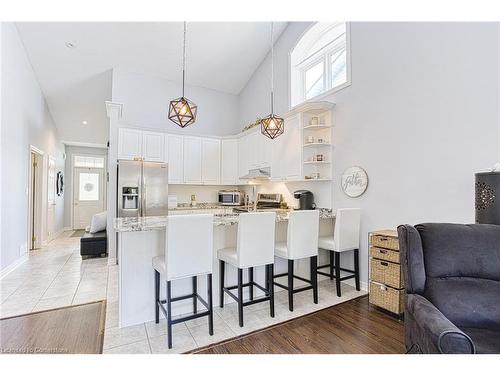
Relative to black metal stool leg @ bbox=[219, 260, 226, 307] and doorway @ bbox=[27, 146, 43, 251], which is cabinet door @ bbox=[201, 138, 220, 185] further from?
doorway @ bbox=[27, 146, 43, 251]

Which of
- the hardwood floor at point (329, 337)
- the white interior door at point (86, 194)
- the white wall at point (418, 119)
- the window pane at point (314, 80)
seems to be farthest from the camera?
the white interior door at point (86, 194)

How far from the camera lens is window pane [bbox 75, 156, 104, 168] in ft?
28.0

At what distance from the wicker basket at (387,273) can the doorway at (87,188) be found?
871 cm

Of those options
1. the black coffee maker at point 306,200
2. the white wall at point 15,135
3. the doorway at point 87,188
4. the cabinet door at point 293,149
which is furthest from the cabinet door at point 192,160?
the doorway at point 87,188

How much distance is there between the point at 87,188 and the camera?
8625 millimetres

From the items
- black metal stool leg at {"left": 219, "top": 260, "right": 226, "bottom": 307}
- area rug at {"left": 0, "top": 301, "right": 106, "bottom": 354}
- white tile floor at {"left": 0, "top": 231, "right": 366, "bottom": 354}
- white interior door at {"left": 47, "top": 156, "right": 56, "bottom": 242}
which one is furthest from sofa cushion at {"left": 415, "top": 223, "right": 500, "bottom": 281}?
white interior door at {"left": 47, "top": 156, "right": 56, "bottom": 242}

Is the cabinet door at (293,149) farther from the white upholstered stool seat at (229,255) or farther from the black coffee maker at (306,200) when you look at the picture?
the white upholstered stool seat at (229,255)

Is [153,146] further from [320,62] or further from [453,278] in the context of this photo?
[453,278]

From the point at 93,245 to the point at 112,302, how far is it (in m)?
2.32

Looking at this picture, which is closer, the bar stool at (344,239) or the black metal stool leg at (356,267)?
the bar stool at (344,239)

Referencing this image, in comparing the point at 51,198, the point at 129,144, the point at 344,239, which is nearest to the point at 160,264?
the point at 344,239

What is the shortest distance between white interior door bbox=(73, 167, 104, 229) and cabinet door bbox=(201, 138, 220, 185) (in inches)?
204

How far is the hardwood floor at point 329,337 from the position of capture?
6.76ft
